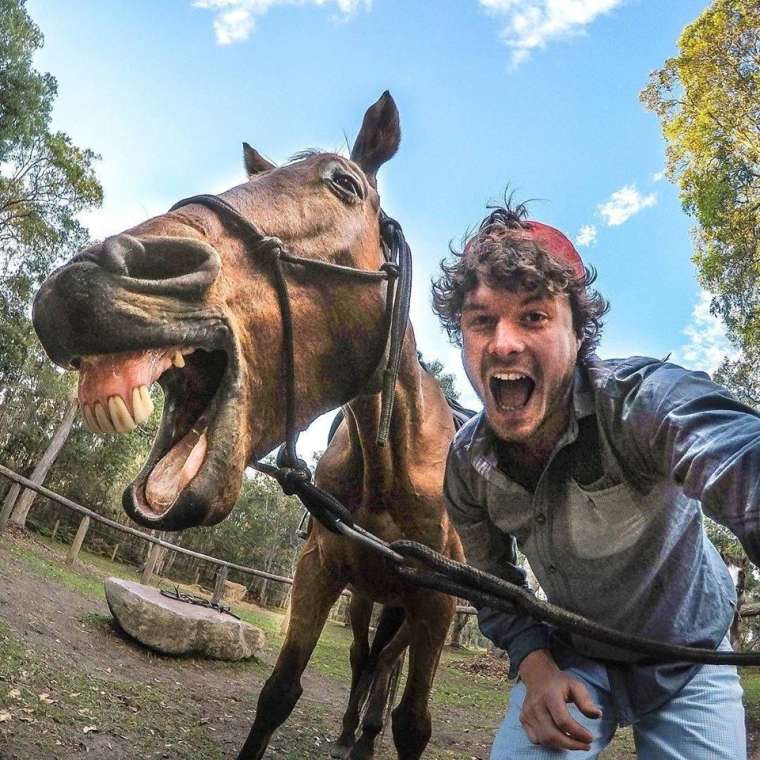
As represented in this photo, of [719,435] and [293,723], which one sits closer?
[719,435]

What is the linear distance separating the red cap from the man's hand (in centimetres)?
114

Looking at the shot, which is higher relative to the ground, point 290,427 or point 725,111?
point 725,111

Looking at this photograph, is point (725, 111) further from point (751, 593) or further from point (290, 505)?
point (290, 505)

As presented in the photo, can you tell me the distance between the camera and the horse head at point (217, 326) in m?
1.29

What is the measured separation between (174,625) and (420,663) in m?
4.86

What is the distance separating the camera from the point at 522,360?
5.27 feet

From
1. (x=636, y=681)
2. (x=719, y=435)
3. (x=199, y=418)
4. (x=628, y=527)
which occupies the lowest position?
(x=636, y=681)

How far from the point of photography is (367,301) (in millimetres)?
2135

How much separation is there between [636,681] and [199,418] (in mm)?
1359

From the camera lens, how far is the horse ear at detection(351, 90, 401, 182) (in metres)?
2.48

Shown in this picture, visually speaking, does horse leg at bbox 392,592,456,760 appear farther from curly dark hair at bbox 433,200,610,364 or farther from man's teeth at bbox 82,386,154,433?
man's teeth at bbox 82,386,154,433

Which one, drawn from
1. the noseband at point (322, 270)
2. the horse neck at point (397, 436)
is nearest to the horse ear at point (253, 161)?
the noseband at point (322, 270)

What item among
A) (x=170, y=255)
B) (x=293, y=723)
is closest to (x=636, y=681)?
(x=170, y=255)

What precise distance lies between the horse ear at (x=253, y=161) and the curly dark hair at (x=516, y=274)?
3.86 ft
